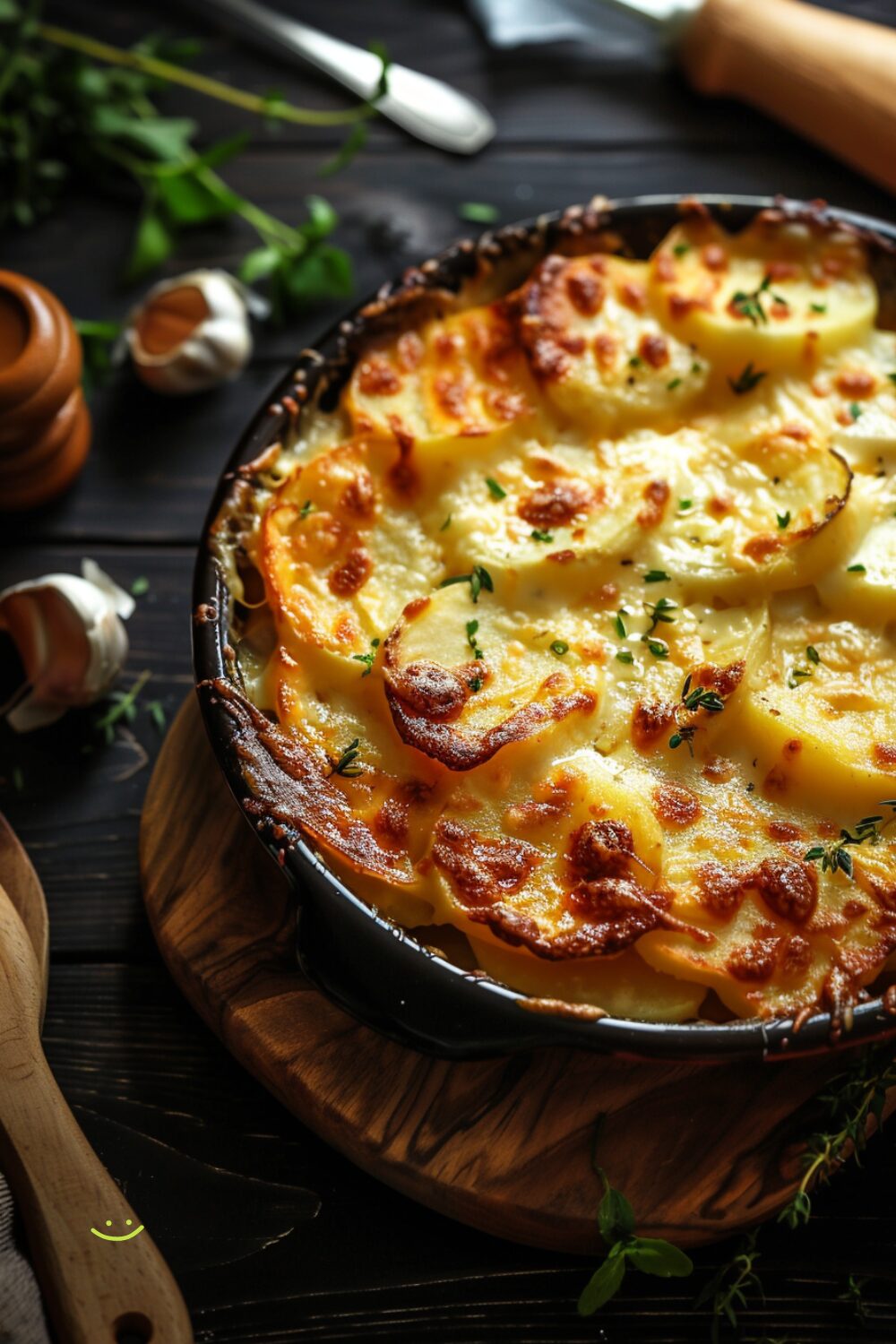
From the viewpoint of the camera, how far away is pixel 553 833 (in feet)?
7.18

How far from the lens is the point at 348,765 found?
Result: 89.1 inches

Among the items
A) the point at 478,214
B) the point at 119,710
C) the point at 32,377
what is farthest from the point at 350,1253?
the point at 478,214

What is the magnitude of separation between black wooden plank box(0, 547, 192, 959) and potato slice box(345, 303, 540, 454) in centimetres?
84

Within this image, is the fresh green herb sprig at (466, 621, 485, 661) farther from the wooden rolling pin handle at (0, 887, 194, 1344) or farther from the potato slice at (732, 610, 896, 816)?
the wooden rolling pin handle at (0, 887, 194, 1344)

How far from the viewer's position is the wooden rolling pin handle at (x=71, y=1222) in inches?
81.0

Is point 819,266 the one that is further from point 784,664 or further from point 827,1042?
point 827,1042

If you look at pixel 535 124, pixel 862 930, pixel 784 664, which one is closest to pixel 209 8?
pixel 535 124

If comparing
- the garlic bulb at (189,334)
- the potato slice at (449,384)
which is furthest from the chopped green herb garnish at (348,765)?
the garlic bulb at (189,334)

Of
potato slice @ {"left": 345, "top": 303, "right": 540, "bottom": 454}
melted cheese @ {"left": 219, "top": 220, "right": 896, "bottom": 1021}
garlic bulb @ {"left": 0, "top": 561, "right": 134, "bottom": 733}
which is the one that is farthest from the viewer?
garlic bulb @ {"left": 0, "top": 561, "right": 134, "bottom": 733}

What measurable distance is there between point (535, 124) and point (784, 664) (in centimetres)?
240

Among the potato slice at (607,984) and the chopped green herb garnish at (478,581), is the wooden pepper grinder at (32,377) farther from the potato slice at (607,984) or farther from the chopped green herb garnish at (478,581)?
the potato slice at (607,984)

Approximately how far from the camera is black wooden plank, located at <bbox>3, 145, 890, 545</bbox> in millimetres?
3430

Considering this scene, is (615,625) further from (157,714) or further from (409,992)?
(157,714)

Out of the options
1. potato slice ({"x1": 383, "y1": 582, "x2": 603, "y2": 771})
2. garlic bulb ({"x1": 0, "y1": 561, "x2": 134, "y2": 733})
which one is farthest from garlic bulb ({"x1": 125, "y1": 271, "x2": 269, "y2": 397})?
potato slice ({"x1": 383, "y1": 582, "x2": 603, "y2": 771})
